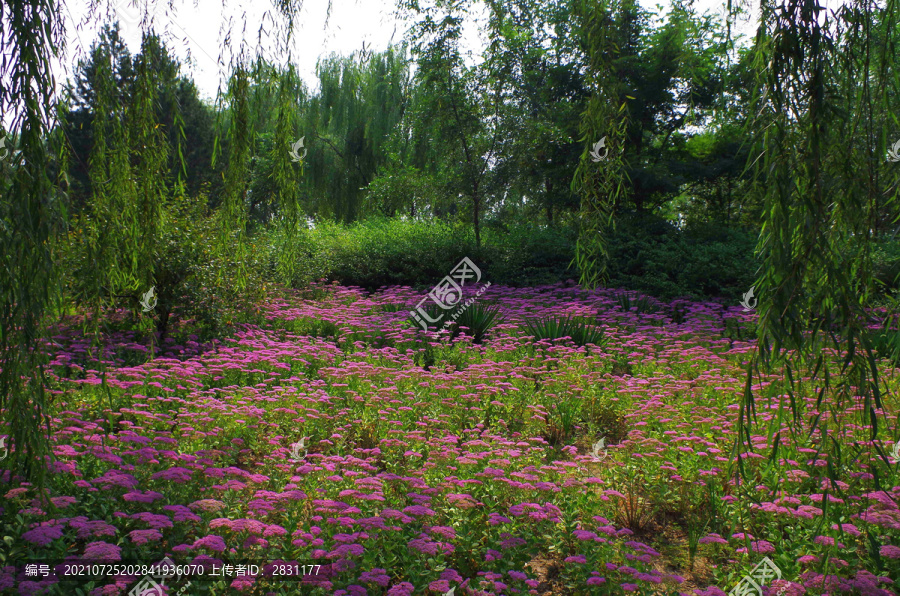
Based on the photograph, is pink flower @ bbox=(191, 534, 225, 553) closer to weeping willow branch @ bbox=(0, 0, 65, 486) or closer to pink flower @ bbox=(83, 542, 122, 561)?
pink flower @ bbox=(83, 542, 122, 561)

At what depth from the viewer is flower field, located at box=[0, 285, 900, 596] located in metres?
2.82

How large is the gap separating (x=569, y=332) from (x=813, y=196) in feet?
18.2

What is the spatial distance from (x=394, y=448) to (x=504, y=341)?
11.6 ft

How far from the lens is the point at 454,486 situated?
3.73 metres

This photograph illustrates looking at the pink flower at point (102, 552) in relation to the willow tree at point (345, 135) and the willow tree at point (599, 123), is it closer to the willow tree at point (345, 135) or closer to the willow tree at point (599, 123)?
the willow tree at point (599, 123)

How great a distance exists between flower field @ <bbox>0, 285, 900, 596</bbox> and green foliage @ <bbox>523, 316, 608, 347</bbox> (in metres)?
0.96

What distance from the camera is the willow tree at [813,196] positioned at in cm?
204

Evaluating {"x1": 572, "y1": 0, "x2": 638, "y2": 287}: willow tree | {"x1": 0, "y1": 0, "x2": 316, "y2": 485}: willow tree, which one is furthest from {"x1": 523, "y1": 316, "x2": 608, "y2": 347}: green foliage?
{"x1": 0, "y1": 0, "x2": 316, "y2": 485}: willow tree

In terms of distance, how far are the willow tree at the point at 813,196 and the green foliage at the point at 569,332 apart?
16.5 feet

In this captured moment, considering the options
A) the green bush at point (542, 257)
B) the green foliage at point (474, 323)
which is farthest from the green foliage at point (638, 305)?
the green foliage at point (474, 323)

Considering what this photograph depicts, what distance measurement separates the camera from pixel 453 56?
1280 cm

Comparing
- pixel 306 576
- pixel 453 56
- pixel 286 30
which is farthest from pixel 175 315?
pixel 453 56

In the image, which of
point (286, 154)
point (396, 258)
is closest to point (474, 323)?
point (286, 154)

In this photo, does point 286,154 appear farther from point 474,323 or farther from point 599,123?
point 474,323
